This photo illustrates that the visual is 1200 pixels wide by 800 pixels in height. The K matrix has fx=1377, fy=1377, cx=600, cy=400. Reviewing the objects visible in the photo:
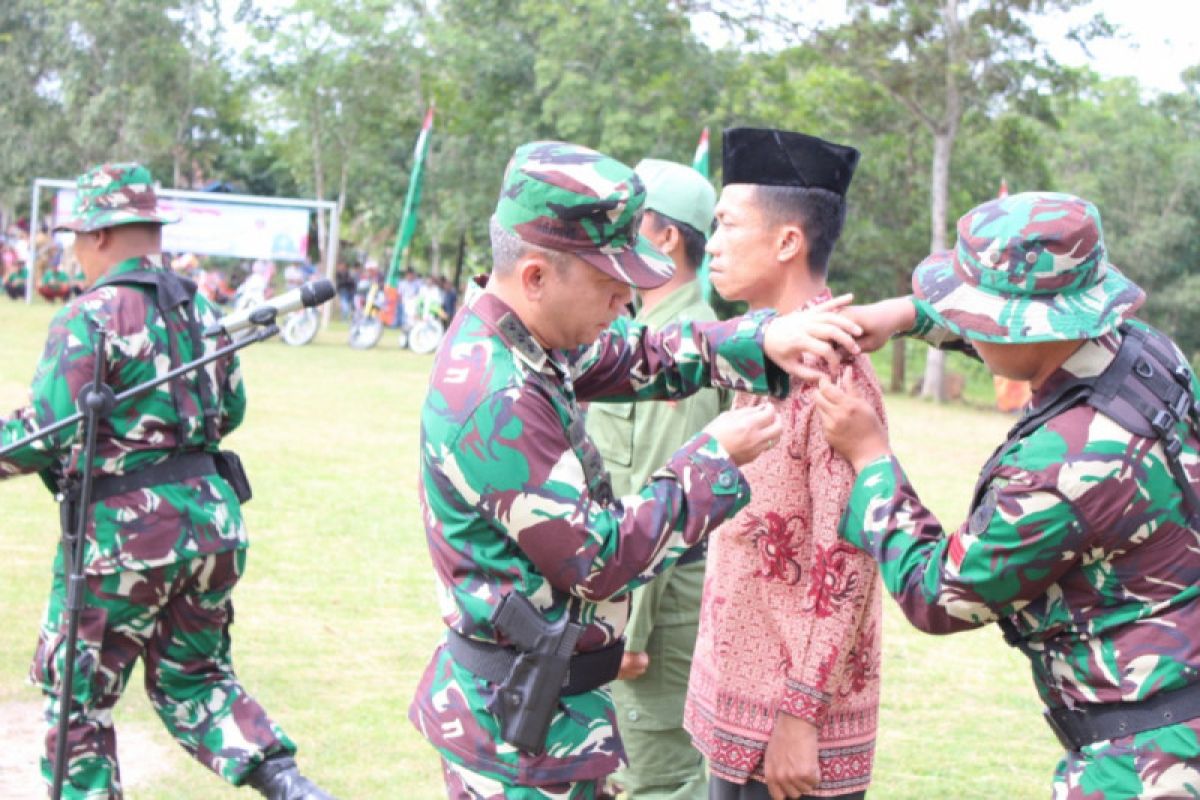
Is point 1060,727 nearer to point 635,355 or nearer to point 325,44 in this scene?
point 635,355

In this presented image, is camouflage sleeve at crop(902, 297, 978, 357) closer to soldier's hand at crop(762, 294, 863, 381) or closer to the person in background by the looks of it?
soldier's hand at crop(762, 294, 863, 381)

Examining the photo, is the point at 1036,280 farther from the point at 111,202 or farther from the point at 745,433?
the point at 111,202

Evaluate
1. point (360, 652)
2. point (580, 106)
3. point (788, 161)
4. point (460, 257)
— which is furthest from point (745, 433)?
point (460, 257)

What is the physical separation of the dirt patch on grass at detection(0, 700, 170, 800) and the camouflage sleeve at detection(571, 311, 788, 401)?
2.79 meters

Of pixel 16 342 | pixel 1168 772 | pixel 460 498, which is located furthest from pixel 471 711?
pixel 16 342

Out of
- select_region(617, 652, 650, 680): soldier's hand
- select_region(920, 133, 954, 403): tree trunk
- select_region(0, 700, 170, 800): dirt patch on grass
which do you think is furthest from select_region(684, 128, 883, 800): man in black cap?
select_region(920, 133, 954, 403): tree trunk

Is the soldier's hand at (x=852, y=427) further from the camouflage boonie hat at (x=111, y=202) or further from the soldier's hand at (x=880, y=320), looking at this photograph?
the camouflage boonie hat at (x=111, y=202)

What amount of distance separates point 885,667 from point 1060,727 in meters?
4.44

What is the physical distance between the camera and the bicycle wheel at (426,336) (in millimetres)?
26766

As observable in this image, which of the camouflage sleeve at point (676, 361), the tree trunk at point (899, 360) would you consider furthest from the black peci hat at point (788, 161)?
the tree trunk at point (899, 360)

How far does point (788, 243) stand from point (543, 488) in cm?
111

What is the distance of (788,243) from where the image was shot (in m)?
3.23

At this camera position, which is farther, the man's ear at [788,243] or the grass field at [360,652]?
the grass field at [360,652]

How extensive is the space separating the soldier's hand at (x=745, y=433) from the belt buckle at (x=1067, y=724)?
0.71m
